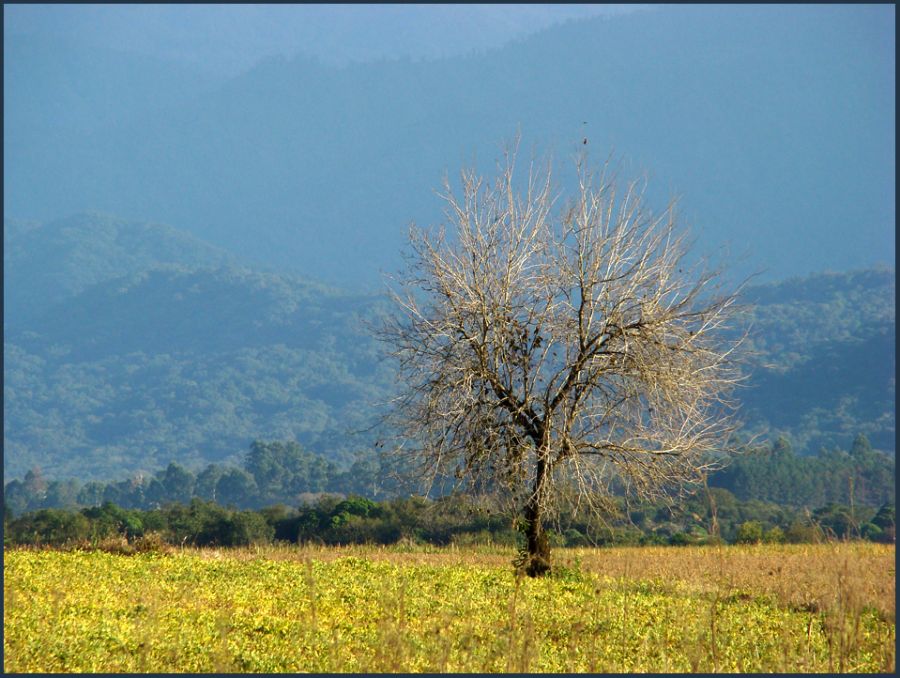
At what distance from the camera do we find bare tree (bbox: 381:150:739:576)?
22.0 m

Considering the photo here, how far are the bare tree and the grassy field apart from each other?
7.78ft

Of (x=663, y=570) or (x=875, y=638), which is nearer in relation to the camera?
(x=875, y=638)

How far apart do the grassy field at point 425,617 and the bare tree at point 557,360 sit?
93.3 inches

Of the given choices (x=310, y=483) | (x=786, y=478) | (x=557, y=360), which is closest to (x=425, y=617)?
(x=557, y=360)

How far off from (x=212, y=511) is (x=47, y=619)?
4668 cm

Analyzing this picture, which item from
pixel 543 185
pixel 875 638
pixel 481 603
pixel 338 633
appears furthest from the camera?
pixel 543 185

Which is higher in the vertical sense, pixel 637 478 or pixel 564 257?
pixel 564 257

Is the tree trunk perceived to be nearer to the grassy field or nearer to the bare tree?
the bare tree

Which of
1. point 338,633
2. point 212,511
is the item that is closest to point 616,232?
point 338,633

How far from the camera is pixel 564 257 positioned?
2267cm

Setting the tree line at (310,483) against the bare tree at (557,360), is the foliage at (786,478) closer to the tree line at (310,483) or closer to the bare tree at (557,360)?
the tree line at (310,483)

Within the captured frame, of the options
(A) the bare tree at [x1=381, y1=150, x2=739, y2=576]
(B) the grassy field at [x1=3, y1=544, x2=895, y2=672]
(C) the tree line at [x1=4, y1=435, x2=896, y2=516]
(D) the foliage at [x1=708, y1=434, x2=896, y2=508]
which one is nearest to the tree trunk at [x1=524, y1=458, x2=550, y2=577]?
(A) the bare tree at [x1=381, y1=150, x2=739, y2=576]

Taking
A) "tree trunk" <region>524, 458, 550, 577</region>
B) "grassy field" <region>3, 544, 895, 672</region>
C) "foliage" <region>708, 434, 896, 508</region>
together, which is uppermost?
"foliage" <region>708, 434, 896, 508</region>

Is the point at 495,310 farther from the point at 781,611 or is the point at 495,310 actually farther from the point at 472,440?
the point at 781,611
